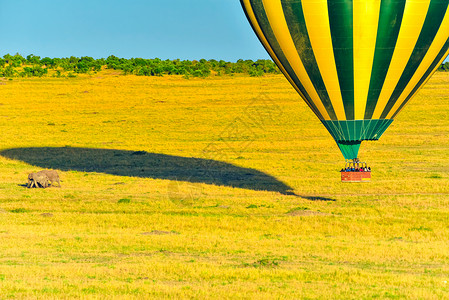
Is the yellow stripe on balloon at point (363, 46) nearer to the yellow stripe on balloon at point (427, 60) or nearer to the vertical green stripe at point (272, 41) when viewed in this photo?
the yellow stripe on balloon at point (427, 60)

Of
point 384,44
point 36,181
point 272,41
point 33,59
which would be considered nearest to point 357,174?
point 384,44

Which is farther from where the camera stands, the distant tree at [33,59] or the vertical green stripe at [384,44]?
the distant tree at [33,59]

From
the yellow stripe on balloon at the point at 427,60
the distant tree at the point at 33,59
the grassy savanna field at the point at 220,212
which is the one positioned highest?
the distant tree at the point at 33,59

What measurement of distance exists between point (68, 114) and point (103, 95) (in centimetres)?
1307

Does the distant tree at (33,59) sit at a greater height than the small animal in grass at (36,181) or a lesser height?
greater

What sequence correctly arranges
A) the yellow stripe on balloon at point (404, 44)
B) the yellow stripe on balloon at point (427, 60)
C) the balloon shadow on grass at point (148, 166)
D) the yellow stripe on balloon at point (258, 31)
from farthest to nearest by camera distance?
the balloon shadow on grass at point (148, 166)
the yellow stripe on balloon at point (258, 31)
the yellow stripe on balloon at point (427, 60)
the yellow stripe on balloon at point (404, 44)

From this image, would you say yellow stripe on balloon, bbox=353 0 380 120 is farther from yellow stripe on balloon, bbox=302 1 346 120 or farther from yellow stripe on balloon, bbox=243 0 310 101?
yellow stripe on balloon, bbox=243 0 310 101

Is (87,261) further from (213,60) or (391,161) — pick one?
(213,60)

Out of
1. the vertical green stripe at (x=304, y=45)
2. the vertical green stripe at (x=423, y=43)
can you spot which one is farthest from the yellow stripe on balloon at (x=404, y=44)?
the vertical green stripe at (x=304, y=45)

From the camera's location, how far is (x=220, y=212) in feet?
90.9

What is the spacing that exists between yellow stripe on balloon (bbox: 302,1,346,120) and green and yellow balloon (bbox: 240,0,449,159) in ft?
0.13

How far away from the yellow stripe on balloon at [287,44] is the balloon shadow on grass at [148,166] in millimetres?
6703

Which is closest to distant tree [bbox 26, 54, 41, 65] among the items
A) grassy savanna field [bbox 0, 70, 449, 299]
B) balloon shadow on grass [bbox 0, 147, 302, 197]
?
grassy savanna field [bbox 0, 70, 449, 299]

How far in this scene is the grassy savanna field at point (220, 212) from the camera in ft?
54.5
